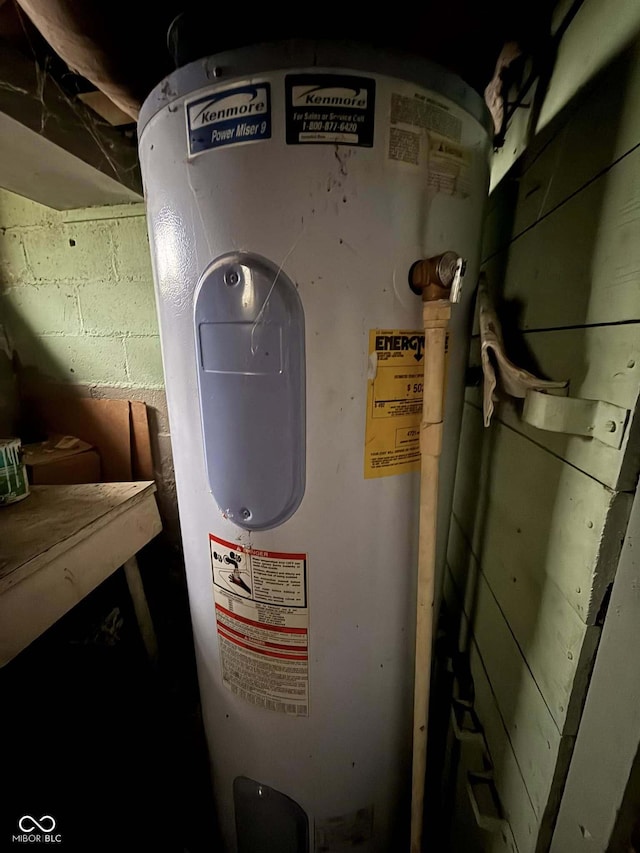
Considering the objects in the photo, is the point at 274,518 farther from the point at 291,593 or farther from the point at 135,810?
the point at 135,810

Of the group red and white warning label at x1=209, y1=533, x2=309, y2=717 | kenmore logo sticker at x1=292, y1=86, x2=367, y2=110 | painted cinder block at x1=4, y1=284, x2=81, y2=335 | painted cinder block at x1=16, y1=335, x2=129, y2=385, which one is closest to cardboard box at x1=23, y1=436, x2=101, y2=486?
painted cinder block at x1=16, y1=335, x2=129, y2=385

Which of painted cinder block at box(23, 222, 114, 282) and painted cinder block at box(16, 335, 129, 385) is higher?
painted cinder block at box(23, 222, 114, 282)

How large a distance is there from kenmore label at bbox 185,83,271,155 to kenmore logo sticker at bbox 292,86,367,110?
36 mm

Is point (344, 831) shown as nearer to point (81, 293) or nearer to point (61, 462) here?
point (61, 462)

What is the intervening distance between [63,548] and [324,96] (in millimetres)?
989

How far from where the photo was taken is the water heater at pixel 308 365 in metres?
0.43

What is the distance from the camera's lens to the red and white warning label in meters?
0.55

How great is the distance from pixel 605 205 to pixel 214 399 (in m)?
0.53

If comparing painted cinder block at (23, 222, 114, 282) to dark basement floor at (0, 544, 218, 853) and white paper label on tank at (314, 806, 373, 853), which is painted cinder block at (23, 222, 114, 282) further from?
white paper label on tank at (314, 806, 373, 853)

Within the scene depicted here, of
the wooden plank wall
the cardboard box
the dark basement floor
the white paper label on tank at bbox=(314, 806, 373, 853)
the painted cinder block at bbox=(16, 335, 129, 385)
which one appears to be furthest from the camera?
the painted cinder block at bbox=(16, 335, 129, 385)

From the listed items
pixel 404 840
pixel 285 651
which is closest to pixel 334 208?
pixel 285 651

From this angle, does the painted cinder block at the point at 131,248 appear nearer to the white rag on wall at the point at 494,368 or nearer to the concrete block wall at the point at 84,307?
the concrete block wall at the point at 84,307

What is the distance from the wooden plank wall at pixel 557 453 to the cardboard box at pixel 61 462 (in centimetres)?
132

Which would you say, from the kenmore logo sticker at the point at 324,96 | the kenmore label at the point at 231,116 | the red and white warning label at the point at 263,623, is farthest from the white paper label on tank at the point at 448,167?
the red and white warning label at the point at 263,623
